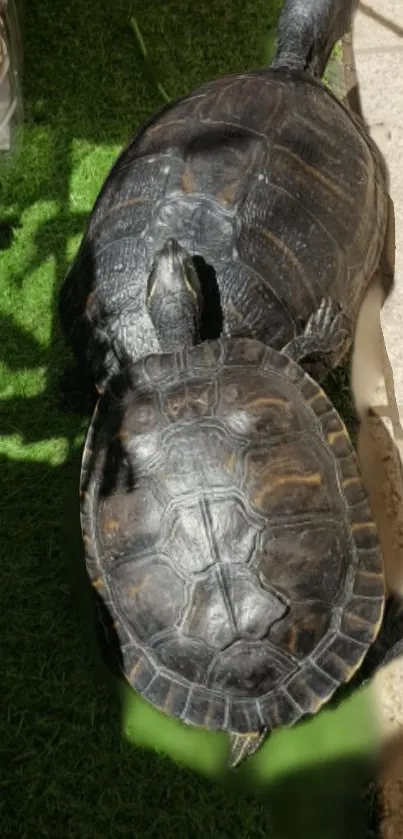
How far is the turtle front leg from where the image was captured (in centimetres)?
243

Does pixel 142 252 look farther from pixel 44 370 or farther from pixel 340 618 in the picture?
pixel 340 618

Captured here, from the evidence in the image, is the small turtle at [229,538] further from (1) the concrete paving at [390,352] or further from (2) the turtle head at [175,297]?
(1) the concrete paving at [390,352]

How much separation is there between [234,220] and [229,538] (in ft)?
3.26

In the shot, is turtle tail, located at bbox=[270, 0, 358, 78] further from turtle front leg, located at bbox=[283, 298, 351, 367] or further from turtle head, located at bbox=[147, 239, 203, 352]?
turtle head, located at bbox=[147, 239, 203, 352]

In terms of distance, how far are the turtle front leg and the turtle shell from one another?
0.86 feet

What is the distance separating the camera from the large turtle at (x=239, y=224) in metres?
2.34

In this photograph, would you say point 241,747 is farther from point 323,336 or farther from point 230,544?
point 323,336

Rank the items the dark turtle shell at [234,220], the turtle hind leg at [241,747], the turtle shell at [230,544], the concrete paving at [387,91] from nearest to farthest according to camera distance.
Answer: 1. the turtle shell at [230,544]
2. the turtle hind leg at [241,747]
3. the dark turtle shell at [234,220]
4. the concrete paving at [387,91]

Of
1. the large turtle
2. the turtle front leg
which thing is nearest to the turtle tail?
the large turtle

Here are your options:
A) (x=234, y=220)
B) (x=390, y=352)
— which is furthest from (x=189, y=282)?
(x=390, y=352)

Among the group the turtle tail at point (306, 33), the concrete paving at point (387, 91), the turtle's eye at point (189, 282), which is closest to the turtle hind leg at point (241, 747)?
the turtle's eye at point (189, 282)

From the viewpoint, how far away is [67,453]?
2713 mm

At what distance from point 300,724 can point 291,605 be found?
55 cm

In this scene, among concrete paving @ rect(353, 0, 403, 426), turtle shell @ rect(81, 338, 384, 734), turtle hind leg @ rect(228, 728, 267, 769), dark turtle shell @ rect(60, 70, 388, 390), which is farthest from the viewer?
concrete paving @ rect(353, 0, 403, 426)
